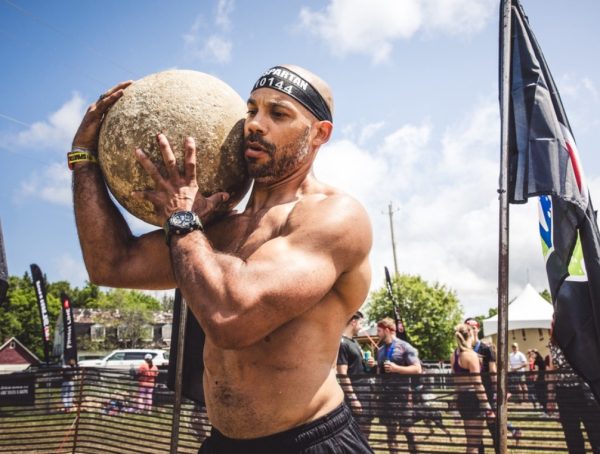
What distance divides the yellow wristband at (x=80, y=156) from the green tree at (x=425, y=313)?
45647 mm

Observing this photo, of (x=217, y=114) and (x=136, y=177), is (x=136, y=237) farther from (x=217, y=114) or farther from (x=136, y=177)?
(x=217, y=114)

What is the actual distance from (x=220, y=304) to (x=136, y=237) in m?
0.87

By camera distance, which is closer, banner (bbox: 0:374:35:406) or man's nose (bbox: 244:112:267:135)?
man's nose (bbox: 244:112:267:135)

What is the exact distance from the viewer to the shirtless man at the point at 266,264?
192 centimetres

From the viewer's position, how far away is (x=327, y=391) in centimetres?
219

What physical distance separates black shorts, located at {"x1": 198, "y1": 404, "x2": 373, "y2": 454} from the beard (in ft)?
3.38

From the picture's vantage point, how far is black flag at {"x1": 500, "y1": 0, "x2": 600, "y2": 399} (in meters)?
4.30

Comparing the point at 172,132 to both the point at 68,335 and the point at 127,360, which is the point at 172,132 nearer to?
the point at 68,335

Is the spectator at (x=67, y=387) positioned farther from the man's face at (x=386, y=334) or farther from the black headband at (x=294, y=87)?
the black headband at (x=294, y=87)

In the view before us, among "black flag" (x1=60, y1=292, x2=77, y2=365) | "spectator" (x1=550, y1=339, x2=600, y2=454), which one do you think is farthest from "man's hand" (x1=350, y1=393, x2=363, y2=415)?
"black flag" (x1=60, y1=292, x2=77, y2=365)

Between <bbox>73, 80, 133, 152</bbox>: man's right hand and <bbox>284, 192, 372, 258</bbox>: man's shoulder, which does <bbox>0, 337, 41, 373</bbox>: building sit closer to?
<bbox>73, 80, 133, 152</bbox>: man's right hand

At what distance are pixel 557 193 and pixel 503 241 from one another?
0.66m

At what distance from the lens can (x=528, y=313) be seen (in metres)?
23.1

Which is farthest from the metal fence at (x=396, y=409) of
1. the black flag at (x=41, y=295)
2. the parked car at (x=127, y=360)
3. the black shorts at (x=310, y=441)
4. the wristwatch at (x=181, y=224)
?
the parked car at (x=127, y=360)
